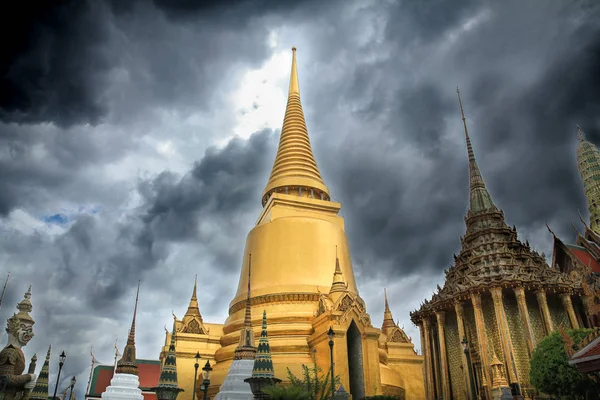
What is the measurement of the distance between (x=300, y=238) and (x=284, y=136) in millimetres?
8744

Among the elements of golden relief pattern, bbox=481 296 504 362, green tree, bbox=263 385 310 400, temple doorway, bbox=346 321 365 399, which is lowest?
green tree, bbox=263 385 310 400

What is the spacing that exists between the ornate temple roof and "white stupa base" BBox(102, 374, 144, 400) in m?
15.6

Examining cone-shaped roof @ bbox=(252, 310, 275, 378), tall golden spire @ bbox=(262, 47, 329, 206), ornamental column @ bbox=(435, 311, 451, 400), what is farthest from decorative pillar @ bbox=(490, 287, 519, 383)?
cone-shaped roof @ bbox=(252, 310, 275, 378)

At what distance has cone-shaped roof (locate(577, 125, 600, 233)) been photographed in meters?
36.6

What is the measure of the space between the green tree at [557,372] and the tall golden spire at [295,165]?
14.2 m

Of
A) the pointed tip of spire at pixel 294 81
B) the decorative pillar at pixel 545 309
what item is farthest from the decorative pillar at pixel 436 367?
the pointed tip of spire at pixel 294 81

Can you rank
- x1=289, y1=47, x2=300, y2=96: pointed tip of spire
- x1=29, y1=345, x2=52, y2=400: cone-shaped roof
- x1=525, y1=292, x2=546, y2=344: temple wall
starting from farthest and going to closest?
1. x1=289, y1=47, x2=300, y2=96: pointed tip of spire
2. x1=525, y1=292, x2=546, y2=344: temple wall
3. x1=29, y1=345, x2=52, y2=400: cone-shaped roof

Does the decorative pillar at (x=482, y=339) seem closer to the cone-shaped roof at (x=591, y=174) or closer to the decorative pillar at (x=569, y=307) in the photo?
the decorative pillar at (x=569, y=307)

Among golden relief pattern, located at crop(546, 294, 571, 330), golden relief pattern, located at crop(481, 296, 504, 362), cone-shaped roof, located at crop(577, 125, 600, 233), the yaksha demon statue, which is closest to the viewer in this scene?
the yaksha demon statue

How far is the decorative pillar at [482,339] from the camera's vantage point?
21.7 metres

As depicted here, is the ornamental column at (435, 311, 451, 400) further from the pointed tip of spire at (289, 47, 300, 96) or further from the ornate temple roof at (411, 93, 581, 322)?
the pointed tip of spire at (289, 47, 300, 96)

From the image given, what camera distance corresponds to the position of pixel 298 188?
27.6 metres

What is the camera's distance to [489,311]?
24.1m

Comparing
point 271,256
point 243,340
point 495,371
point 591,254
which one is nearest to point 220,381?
point 243,340
